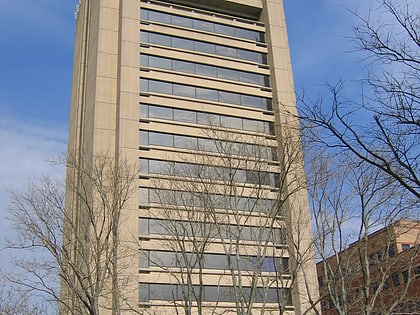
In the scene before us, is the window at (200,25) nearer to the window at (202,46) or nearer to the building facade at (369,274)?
the window at (202,46)

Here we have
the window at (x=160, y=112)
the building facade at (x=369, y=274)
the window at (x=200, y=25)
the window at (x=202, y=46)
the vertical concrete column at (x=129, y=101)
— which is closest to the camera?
the building facade at (x=369, y=274)

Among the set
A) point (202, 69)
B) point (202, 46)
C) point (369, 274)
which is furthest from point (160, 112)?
point (369, 274)

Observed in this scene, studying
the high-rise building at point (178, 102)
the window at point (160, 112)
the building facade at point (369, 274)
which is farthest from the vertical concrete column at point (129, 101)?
the building facade at point (369, 274)

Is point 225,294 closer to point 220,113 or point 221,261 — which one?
point 221,261

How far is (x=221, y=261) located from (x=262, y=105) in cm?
1359

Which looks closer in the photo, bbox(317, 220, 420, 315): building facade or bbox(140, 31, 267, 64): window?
bbox(317, 220, 420, 315): building facade

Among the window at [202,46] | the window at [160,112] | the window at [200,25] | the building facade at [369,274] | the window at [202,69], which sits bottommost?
the building facade at [369,274]

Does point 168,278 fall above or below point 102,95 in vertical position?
below

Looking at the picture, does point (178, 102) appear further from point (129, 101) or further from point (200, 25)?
point (200, 25)

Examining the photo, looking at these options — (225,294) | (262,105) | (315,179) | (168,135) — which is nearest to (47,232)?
(315,179)

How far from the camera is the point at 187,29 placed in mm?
40406

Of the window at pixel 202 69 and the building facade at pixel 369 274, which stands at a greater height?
the window at pixel 202 69

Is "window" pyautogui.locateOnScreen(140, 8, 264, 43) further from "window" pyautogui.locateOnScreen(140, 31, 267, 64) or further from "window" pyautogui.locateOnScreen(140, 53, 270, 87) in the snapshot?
"window" pyautogui.locateOnScreen(140, 53, 270, 87)

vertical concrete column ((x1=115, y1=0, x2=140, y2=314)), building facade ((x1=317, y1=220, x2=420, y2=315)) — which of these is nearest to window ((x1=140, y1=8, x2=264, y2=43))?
vertical concrete column ((x1=115, y1=0, x2=140, y2=314))
